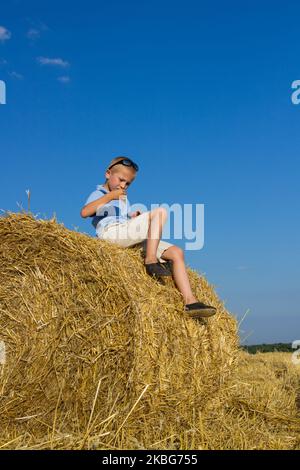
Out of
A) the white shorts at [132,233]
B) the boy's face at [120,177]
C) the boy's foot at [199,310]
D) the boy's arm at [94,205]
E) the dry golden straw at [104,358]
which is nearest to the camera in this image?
the dry golden straw at [104,358]

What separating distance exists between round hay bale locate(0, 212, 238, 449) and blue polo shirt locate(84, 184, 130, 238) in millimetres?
421

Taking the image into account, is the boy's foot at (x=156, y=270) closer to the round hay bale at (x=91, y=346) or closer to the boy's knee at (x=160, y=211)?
the round hay bale at (x=91, y=346)

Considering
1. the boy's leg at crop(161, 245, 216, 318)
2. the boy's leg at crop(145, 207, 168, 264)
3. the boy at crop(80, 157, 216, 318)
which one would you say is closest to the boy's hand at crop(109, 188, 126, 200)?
the boy at crop(80, 157, 216, 318)

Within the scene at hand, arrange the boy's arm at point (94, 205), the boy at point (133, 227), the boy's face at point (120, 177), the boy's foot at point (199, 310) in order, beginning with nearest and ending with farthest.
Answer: the boy's foot at point (199, 310)
the boy at point (133, 227)
the boy's arm at point (94, 205)
the boy's face at point (120, 177)

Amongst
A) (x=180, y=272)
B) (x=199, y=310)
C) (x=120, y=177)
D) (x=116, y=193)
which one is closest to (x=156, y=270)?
(x=180, y=272)

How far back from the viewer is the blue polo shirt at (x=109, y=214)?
5.34 m

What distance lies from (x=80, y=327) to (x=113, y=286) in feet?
1.44

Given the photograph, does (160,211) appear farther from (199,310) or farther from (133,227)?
(199,310)

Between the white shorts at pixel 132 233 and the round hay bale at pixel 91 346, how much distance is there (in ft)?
0.41

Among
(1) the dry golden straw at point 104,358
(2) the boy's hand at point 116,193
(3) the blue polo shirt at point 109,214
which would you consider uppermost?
(2) the boy's hand at point 116,193

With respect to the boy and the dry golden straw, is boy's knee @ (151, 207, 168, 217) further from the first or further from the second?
the dry golden straw

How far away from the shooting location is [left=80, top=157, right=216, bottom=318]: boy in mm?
4867

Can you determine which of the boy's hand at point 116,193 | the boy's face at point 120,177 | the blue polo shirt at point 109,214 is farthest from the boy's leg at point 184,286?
the boy's face at point 120,177
